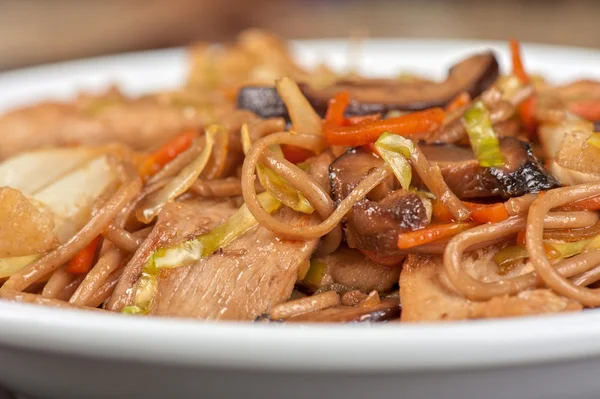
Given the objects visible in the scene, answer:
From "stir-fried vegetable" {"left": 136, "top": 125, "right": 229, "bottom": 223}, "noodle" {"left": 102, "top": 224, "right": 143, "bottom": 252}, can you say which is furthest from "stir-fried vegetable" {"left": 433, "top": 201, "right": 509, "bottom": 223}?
"noodle" {"left": 102, "top": 224, "right": 143, "bottom": 252}

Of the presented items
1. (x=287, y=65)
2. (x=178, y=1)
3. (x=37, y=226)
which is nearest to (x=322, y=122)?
(x=37, y=226)

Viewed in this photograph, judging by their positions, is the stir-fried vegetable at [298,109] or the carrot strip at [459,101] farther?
the carrot strip at [459,101]

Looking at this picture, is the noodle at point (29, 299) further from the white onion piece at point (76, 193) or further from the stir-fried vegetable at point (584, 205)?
the stir-fried vegetable at point (584, 205)

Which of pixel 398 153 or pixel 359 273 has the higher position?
pixel 398 153

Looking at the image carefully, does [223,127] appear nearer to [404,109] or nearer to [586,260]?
[404,109]

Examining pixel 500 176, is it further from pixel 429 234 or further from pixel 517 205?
pixel 429 234

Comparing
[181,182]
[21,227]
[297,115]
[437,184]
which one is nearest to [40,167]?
[21,227]

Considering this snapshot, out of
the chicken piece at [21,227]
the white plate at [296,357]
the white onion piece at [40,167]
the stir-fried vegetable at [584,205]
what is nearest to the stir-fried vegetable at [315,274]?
the white plate at [296,357]
